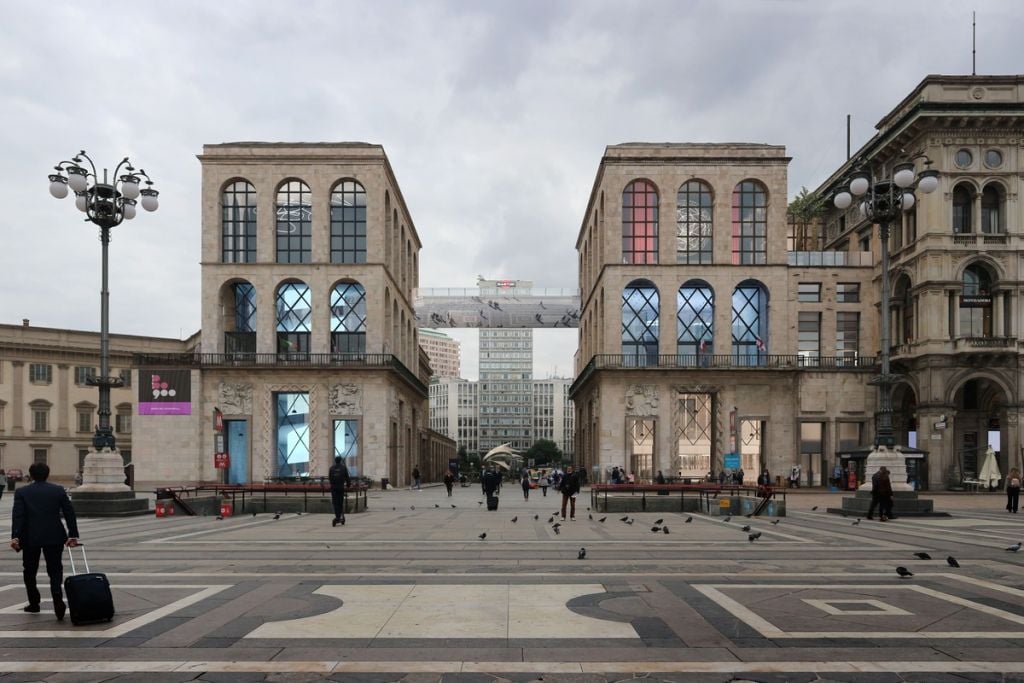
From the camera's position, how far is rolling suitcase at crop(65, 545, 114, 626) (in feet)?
27.2

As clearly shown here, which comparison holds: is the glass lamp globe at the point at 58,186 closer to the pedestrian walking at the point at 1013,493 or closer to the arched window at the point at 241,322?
the arched window at the point at 241,322

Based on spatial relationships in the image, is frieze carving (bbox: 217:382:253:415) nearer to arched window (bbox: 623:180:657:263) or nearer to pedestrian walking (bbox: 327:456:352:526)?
arched window (bbox: 623:180:657:263)

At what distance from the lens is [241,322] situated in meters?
52.9

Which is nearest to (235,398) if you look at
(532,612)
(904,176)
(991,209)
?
(904,176)

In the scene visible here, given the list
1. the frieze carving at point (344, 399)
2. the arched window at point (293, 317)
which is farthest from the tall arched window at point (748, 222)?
the arched window at point (293, 317)

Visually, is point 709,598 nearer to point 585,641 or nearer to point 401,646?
point 585,641

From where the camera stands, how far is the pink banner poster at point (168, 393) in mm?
50344

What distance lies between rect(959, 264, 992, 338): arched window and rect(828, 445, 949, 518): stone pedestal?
28055 mm

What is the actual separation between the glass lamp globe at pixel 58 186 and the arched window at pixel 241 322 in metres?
28.9

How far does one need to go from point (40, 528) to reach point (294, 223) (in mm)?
45969

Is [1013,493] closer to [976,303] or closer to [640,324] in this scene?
[976,303]

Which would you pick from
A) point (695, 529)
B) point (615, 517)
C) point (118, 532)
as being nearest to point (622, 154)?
point (615, 517)

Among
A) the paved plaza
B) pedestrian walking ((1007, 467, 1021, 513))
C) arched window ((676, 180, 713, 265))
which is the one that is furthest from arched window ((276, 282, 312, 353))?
pedestrian walking ((1007, 467, 1021, 513))

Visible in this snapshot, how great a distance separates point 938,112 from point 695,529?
3750 centimetres
